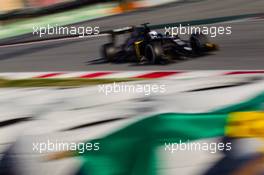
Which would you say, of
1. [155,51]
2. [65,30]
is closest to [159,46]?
[155,51]

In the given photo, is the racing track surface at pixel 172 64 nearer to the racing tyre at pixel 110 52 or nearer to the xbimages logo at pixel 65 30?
the racing tyre at pixel 110 52

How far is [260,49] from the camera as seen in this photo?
832 centimetres

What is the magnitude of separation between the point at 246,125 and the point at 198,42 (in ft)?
16.6

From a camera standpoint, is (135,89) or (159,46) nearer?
(135,89)

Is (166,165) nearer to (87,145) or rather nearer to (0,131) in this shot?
(87,145)

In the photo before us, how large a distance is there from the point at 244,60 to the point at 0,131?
4.41 m

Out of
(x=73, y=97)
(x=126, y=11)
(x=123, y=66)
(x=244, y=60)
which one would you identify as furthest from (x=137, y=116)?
(x=126, y=11)

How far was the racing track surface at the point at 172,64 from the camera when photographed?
802 cm

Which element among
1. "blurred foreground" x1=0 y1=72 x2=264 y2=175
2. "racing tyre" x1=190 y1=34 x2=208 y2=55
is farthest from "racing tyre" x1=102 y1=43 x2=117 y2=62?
"blurred foreground" x1=0 y1=72 x2=264 y2=175

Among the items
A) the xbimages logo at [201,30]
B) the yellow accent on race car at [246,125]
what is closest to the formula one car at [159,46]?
the xbimages logo at [201,30]

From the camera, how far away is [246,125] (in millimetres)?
3270

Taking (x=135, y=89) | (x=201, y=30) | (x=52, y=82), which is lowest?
(x=52, y=82)

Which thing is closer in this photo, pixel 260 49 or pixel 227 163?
pixel 227 163

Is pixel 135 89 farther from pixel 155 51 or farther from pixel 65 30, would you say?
pixel 65 30
